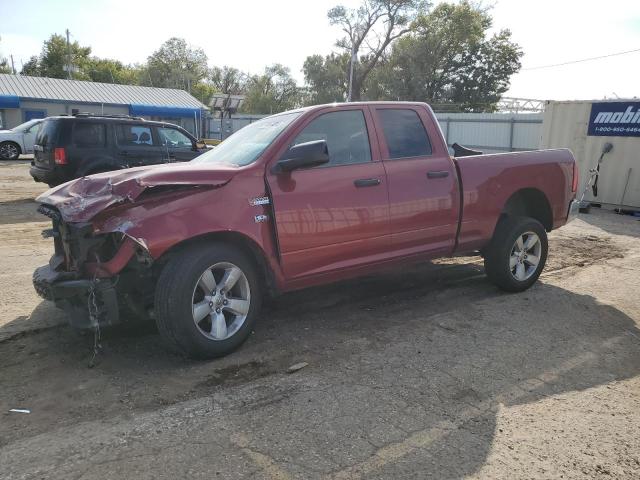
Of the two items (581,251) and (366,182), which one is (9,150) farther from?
(581,251)

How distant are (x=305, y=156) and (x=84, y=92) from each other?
3763cm

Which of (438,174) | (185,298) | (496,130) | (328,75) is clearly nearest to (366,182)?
(438,174)

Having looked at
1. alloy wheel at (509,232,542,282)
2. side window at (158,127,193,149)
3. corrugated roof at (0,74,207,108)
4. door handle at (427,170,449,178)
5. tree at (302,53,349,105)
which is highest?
tree at (302,53,349,105)

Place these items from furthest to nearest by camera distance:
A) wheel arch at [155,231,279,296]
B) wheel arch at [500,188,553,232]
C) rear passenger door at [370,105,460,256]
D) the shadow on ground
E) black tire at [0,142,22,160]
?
1. black tire at [0,142,22,160]
2. wheel arch at [500,188,553,232]
3. rear passenger door at [370,105,460,256]
4. wheel arch at [155,231,279,296]
5. the shadow on ground

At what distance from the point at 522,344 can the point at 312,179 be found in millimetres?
2186

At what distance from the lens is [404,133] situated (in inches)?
195

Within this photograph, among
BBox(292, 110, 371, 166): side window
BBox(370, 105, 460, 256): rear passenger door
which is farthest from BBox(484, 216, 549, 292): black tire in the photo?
BBox(292, 110, 371, 166): side window

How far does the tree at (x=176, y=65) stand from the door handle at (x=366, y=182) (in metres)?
73.2

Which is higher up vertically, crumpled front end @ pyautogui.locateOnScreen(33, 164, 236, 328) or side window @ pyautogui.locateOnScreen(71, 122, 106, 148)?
side window @ pyautogui.locateOnScreen(71, 122, 106, 148)

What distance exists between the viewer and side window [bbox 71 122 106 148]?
10.2m

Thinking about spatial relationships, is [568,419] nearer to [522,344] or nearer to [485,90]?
[522,344]

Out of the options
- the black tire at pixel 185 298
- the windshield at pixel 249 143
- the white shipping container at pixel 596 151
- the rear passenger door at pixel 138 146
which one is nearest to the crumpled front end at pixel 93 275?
the black tire at pixel 185 298

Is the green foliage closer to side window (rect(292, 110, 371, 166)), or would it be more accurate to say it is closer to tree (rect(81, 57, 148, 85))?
tree (rect(81, 57, 148, 85))

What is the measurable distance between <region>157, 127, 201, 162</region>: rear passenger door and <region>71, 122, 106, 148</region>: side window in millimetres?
1192
